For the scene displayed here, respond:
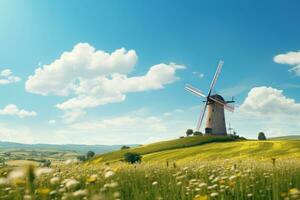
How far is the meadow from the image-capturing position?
6980 millimetres

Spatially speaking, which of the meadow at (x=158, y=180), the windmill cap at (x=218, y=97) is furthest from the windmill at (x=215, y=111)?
the meadow at (x=158, y=180)

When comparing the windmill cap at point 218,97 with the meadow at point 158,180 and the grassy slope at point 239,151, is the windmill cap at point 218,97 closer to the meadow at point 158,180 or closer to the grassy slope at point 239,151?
the grassy slope at point 239,151

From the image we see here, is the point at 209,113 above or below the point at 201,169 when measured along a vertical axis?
above

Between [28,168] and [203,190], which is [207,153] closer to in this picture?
[203,190]

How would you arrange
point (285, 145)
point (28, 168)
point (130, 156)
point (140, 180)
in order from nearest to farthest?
point (28, 168), point (140, 180), point (285, 145), point (130, 156)

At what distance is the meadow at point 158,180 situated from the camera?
275 inches

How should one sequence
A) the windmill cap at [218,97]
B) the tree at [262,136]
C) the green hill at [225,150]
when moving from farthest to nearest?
the tree at [262,136]
the windmill cap at [218,97]
the green hill at [225,150]

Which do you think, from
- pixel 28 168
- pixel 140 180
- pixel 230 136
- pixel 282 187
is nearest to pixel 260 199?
pixel 282 187

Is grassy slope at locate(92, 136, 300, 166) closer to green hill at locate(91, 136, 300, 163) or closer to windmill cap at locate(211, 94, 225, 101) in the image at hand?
green hill at locate(91, 136, 300, 163)

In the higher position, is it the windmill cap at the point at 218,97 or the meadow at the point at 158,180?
the windmill cap at the point at 218,97

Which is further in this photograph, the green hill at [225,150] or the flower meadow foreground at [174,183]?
the green hill at [225,150]

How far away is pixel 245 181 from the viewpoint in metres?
11.7

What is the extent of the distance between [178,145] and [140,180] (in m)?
102

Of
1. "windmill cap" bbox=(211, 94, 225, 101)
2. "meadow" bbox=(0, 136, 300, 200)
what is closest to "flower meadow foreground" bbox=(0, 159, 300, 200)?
"meadow" bbox=(0, 136, 300, 200)
